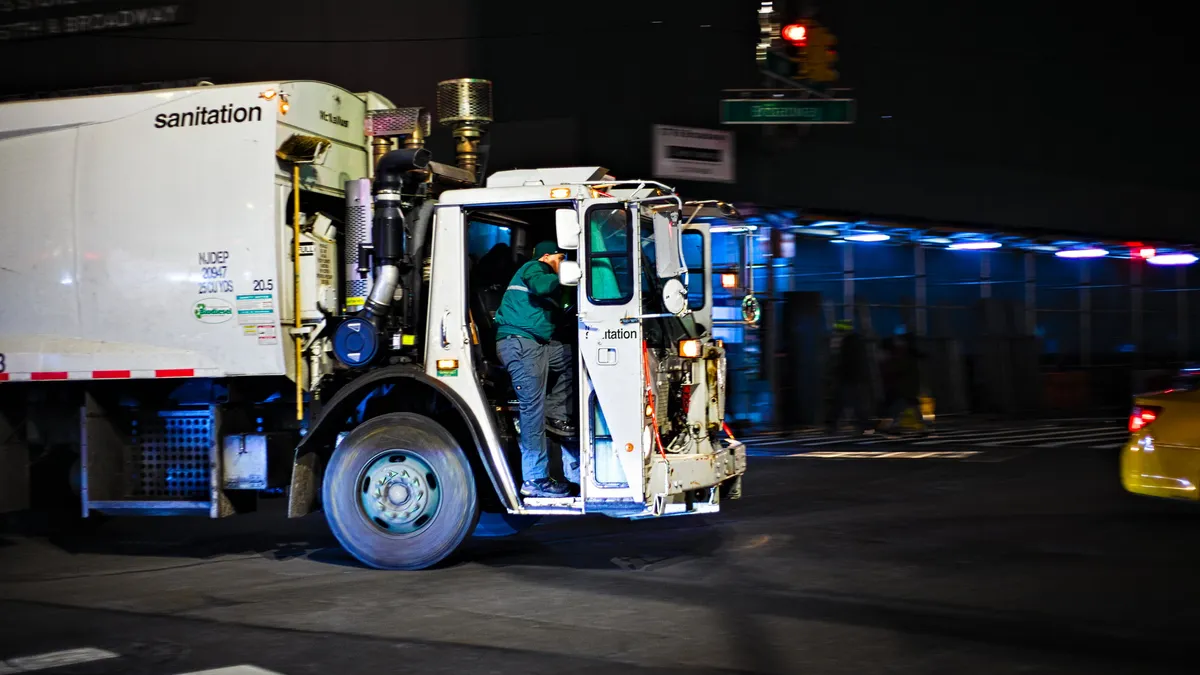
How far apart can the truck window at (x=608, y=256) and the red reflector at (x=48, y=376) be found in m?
4.43

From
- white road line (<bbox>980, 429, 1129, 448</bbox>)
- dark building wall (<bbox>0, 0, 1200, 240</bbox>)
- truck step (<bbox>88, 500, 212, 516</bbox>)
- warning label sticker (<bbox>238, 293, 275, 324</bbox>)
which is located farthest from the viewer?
dark building wall (<bbox>0, 0, 1200, 240</bbox>)

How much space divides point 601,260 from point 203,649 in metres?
3.83

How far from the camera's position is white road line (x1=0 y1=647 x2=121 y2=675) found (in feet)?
21.7

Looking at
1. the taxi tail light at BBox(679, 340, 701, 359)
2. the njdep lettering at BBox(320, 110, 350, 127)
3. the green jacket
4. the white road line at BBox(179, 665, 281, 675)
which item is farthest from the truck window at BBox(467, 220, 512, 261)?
the white road line at BBox(179, 665, 281, 675)

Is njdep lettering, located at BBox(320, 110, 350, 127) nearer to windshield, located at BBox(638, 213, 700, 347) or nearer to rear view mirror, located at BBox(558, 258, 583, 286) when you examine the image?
rear view mirror, located at BBox(558, 258, 583, 286)

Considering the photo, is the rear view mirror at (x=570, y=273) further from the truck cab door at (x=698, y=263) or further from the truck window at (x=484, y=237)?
the truck cab door at (x=698, y=263)

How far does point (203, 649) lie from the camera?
22.8ft

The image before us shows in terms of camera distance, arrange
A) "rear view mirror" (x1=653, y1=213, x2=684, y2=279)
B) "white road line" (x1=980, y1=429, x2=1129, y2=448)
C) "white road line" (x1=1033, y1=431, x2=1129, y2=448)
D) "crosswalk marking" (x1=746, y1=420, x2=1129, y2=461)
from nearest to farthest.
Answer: "rear view mirror" (x1=653, y1=213, x2=684, y2=279), "crosswalk marking" (x1=746, y1=420, x2=1129, y2=461), "white road line" (x1=1033, y1=431, x2=1129, y2=448), "white road line" (x1=980, y1=429, x2=1129, y2=448)

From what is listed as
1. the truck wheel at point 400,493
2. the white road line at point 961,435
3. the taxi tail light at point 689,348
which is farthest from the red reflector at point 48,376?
the white road line at point 961,435

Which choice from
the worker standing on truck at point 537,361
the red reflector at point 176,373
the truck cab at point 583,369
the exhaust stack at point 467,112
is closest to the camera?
the truck cab at point 583,369

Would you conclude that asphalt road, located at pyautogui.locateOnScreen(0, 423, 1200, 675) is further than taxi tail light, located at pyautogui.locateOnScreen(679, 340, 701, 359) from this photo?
No

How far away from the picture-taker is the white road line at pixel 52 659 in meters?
6.61

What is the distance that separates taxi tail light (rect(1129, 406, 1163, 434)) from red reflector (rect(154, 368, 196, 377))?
785 cm

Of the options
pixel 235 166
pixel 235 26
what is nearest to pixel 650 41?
pixel 235 26
